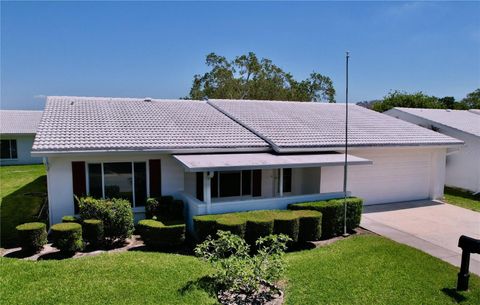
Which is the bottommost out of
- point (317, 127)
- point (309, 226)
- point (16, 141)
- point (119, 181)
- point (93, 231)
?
point (309, 226)

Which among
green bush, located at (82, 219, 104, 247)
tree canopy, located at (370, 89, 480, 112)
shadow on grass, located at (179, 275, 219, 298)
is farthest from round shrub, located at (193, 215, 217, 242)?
tree canopy, located at (370, 89, 480, 112)

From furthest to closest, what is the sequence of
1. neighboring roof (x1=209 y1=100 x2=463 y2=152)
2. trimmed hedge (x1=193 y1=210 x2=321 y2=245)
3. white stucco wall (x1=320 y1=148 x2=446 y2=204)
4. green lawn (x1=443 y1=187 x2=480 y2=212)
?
green lawn (x1=443 y1=187 x2=480 y2=212)
white stucco wall (x1=320 y1=148 x2=446 y2=204)
neighboring roof (x1=209 y1=100 x2=463 y2=152)
trimmed hedge (x1=193 y1=210 x2=321 y2=245)

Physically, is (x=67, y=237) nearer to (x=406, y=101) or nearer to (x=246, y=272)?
(x=246, y=272)

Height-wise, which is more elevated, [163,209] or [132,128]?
[132,128]

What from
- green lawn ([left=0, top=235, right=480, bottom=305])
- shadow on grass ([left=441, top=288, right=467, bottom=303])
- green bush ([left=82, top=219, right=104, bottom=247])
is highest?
green bush ([left=82, top=219, right=104, bottom=247])

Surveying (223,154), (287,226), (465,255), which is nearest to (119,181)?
(223,154)

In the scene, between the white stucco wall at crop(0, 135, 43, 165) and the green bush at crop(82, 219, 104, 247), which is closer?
the green bush at crop(82, 219, 104, 247)

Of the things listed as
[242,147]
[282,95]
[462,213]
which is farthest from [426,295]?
[282,95]

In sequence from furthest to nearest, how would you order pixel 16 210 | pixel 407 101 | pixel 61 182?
pixel 407 101, pixel 16 210, pixel 61 182

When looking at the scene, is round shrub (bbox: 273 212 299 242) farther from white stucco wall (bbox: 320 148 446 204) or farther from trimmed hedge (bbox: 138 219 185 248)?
white stucco wall (bbox: 320 148 446 204)
